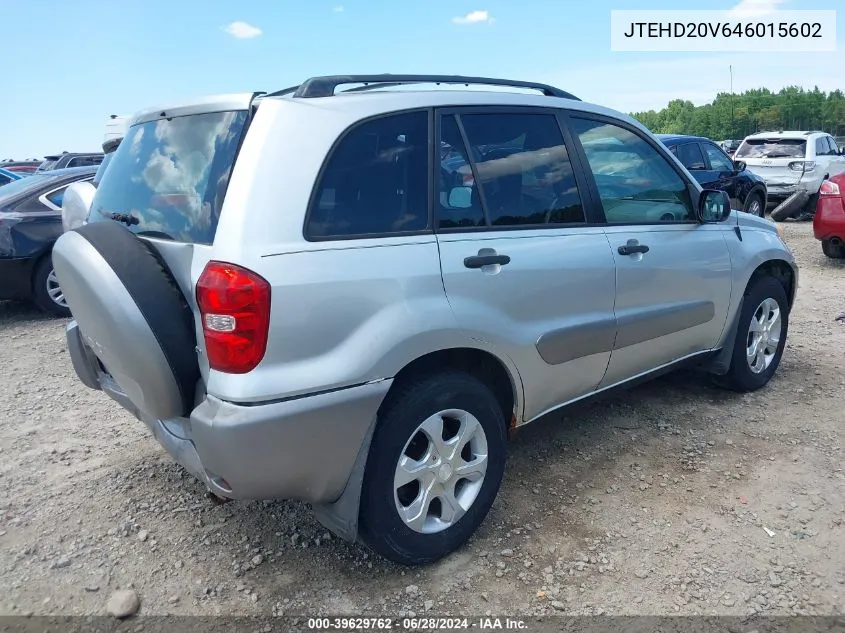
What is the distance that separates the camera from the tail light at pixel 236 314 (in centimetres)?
211

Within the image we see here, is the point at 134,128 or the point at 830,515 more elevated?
the point at 134,128

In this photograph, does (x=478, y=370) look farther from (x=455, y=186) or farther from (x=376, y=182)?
(x=376, y=182)

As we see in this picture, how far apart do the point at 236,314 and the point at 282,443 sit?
0.45 m

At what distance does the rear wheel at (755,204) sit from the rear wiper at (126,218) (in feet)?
36.9

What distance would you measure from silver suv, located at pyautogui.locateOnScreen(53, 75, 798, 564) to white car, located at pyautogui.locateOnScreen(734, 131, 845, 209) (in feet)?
39.0

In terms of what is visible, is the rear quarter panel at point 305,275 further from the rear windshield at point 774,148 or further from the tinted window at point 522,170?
the rear windshield at point 774,148

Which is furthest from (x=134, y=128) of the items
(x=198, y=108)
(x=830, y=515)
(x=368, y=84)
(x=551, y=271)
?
(x=830, y=515)

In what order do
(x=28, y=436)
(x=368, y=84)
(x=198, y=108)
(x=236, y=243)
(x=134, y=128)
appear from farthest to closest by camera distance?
(x=28, y=436) < (x=134, y=128) < (x=368, y=84) < (x=198, y=108) < (x=236, y=243)

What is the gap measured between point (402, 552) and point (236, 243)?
1318mm

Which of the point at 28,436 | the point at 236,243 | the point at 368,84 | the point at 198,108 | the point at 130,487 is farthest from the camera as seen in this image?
the point at 28,436

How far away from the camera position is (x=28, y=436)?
3941mm

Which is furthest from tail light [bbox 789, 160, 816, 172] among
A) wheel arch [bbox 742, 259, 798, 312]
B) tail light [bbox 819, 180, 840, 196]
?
wheel arch [bbox 742, 259, 798, 312]

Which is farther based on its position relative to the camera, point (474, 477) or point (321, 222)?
point (474, 477)

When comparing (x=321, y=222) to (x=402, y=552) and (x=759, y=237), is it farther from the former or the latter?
(x=759, y=237)
